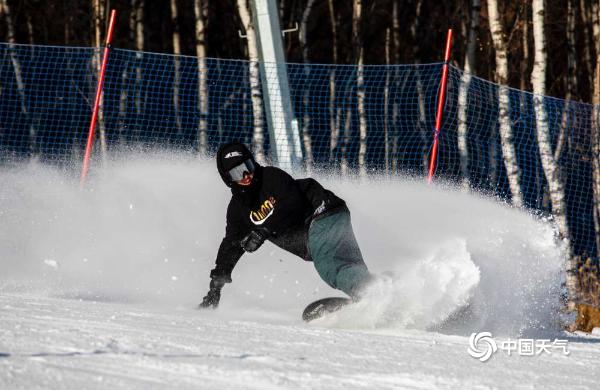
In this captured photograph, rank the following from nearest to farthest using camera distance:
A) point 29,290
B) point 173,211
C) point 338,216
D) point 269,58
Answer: point 338,216 → point 29,290 → point 173,211 → point 269,58

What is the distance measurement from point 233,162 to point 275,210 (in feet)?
1.31

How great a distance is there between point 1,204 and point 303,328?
4434 millimetres

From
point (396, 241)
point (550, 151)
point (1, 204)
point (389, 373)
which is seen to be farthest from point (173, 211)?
point (389, 373)

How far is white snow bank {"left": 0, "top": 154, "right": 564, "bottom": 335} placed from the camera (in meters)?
5.93

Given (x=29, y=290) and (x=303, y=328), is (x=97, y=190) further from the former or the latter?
(x=303, y=328)

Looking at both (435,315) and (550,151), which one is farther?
(550,151)

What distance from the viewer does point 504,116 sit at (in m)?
10.3

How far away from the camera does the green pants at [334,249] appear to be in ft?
20.1

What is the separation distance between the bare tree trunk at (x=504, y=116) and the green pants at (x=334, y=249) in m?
4.23

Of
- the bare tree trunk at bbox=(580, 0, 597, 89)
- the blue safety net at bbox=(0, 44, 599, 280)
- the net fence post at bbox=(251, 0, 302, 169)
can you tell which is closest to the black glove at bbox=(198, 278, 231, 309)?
the net fence post at bbox=(251, 0, 302, 169)

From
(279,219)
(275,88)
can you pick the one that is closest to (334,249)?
(279,219)

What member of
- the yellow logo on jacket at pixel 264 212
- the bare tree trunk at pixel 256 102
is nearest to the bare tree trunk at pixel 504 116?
the bare tree trunk at pixel 256 102

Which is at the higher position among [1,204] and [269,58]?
[269,58]

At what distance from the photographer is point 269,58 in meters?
9.61
